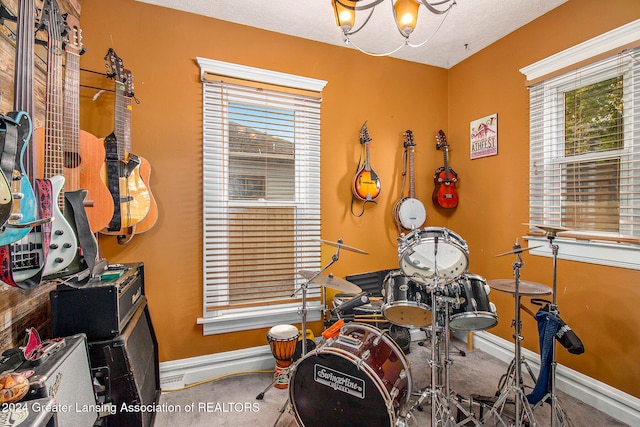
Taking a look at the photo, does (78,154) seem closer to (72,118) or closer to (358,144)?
(72,118)

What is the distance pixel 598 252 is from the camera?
1.98 m

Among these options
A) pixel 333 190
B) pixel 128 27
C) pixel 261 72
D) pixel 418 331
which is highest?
pixel 128 27

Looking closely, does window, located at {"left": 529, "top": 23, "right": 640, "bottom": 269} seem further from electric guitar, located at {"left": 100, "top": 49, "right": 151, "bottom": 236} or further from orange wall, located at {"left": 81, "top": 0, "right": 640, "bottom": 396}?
electric guitar, located at {"left": 100, "top": 49, "right": 151, "bottom": 236}

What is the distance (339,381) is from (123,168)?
177 cm

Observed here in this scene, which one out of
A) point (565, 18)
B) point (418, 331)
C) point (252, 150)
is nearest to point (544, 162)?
point (565, 18)

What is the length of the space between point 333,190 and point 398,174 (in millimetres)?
720

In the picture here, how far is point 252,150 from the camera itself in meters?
2.46

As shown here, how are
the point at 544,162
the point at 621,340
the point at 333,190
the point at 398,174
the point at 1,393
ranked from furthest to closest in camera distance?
1. the point at 398,174
2. the point at 333,190
3. the point at 544,162
4. the point at 621,340
5. the point at 1,393

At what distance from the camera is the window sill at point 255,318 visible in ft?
7.57

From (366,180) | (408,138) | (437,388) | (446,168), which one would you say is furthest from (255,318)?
(446,168)

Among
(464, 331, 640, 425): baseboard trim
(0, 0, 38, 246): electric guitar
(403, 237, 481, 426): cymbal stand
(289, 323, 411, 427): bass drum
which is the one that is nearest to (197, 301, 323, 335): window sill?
(289, 323, 411, 427): bass drum

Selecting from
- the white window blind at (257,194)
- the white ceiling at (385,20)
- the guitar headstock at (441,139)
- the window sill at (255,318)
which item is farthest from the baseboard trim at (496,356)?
the white ceiling at (385,20)

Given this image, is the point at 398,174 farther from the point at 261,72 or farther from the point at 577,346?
the point at 577,346

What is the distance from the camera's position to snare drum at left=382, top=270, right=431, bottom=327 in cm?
173
